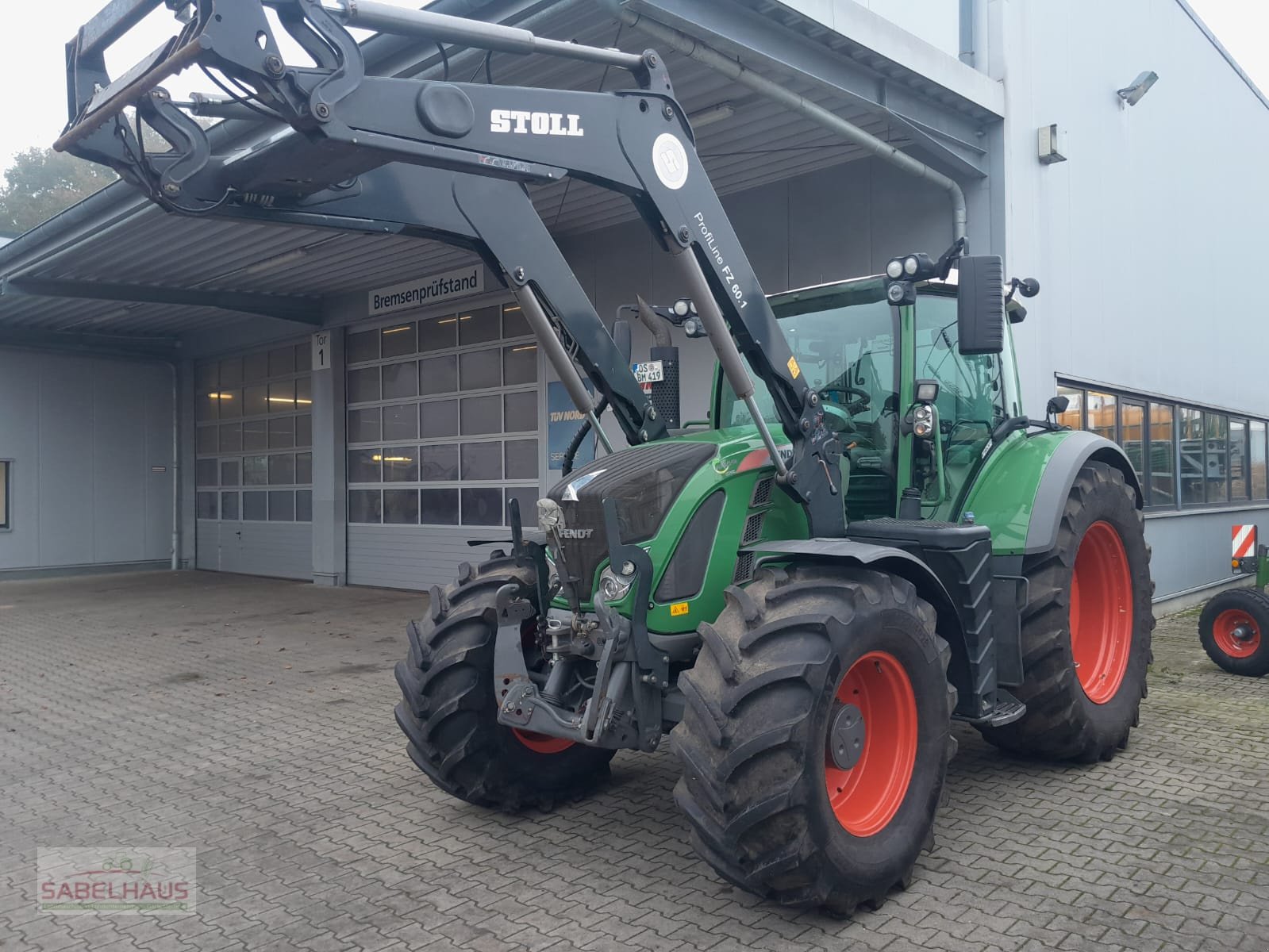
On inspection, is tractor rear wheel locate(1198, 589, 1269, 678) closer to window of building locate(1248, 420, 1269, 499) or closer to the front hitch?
the front hitch

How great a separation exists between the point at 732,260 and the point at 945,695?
203 cm

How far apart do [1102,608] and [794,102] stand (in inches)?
160

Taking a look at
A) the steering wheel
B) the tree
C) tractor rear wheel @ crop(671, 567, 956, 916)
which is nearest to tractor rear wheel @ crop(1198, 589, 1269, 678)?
the steering wheel

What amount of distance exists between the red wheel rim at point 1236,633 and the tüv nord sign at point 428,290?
873cm

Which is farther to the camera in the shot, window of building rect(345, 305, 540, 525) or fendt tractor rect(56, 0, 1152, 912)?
window of building rect(345, 305, 540, 525)

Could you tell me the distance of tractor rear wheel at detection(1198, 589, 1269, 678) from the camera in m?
7.74

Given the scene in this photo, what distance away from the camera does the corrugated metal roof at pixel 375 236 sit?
311 inches

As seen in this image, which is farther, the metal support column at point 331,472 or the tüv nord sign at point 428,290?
the metal support column at point 331,472

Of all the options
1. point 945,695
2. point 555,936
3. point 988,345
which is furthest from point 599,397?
point 555,936

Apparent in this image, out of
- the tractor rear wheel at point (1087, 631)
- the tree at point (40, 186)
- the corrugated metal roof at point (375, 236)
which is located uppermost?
the tree at point (40, 186)

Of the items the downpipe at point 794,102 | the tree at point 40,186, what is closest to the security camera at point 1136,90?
the downpipe at point 794,102

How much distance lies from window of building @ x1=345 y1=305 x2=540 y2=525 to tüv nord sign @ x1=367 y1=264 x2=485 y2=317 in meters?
0.41

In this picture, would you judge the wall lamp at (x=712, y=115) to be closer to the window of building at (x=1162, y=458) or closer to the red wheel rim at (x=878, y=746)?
the red wheel rim at (x=878, y=746)

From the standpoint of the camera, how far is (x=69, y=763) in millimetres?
6172
